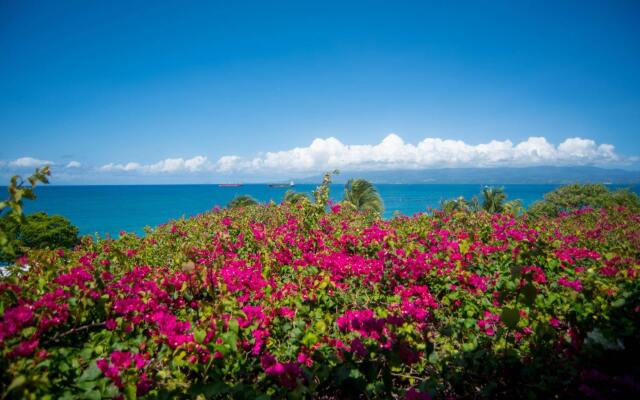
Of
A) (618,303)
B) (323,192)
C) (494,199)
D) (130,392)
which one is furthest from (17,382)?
(494,199)

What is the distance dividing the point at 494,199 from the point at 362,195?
11.5 m

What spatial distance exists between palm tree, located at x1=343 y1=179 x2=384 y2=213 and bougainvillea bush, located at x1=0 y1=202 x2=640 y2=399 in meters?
15.4

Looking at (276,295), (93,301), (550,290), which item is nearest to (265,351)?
(276,295)

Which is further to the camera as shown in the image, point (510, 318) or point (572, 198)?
point (572, 198)

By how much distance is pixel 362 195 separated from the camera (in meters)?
21.1

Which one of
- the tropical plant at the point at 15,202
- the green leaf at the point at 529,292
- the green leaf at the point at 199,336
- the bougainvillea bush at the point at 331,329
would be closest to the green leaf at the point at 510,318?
the bougainvillea bush at the point at 331,329

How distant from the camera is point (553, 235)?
6.62 meters

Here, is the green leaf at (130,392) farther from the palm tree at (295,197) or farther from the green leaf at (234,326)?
the palm tree at (295,197)

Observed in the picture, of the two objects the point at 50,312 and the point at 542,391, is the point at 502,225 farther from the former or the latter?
the point at 50,312

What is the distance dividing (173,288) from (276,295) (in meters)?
1.27

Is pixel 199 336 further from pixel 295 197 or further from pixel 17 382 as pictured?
pixel 295 197

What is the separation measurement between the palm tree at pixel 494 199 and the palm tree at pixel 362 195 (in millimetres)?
9820

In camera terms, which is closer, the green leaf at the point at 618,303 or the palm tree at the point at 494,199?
the green leaf at the point at 618,303

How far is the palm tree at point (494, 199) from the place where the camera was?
77.1 ft
